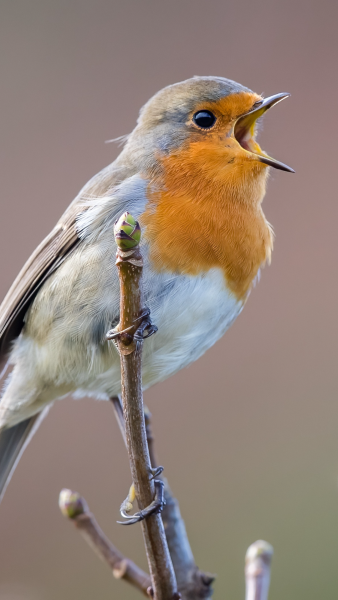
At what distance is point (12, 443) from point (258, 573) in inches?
52.2

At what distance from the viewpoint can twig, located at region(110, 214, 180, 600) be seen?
1.44 meters

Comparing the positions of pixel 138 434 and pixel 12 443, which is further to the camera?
pixel 12 443

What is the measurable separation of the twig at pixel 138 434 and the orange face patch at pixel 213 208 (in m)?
0.55

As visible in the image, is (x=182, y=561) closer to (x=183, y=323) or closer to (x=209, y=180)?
(x=183, y=323)

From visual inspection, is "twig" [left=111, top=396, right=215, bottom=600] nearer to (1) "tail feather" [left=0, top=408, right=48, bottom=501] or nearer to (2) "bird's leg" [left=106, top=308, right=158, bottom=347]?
(2) "bird's leg" [left=106, top=308, right=158, bottom=347]

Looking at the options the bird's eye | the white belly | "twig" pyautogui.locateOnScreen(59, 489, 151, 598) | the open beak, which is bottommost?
"twig" pyautogui.locateOnScreen(59, 489, 151, 598)

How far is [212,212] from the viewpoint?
2.09 metres

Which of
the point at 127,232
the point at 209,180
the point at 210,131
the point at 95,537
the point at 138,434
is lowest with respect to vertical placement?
the point at 95,537

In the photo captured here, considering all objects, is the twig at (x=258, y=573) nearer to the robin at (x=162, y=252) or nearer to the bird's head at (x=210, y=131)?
the robin at (x=162, y=252)

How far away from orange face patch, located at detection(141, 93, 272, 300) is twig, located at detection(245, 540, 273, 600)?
798 mm

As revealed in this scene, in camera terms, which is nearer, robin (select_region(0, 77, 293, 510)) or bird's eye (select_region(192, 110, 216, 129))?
robin (select_region(0, 77, 293, 510))

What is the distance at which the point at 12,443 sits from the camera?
103 inches

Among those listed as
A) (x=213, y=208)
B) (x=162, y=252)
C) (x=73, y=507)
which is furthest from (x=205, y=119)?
(x=73, y=507)

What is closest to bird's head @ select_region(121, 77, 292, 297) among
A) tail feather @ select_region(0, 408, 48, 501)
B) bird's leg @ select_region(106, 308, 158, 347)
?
bird's leg @ select_region(106, 308, 158, 347)
